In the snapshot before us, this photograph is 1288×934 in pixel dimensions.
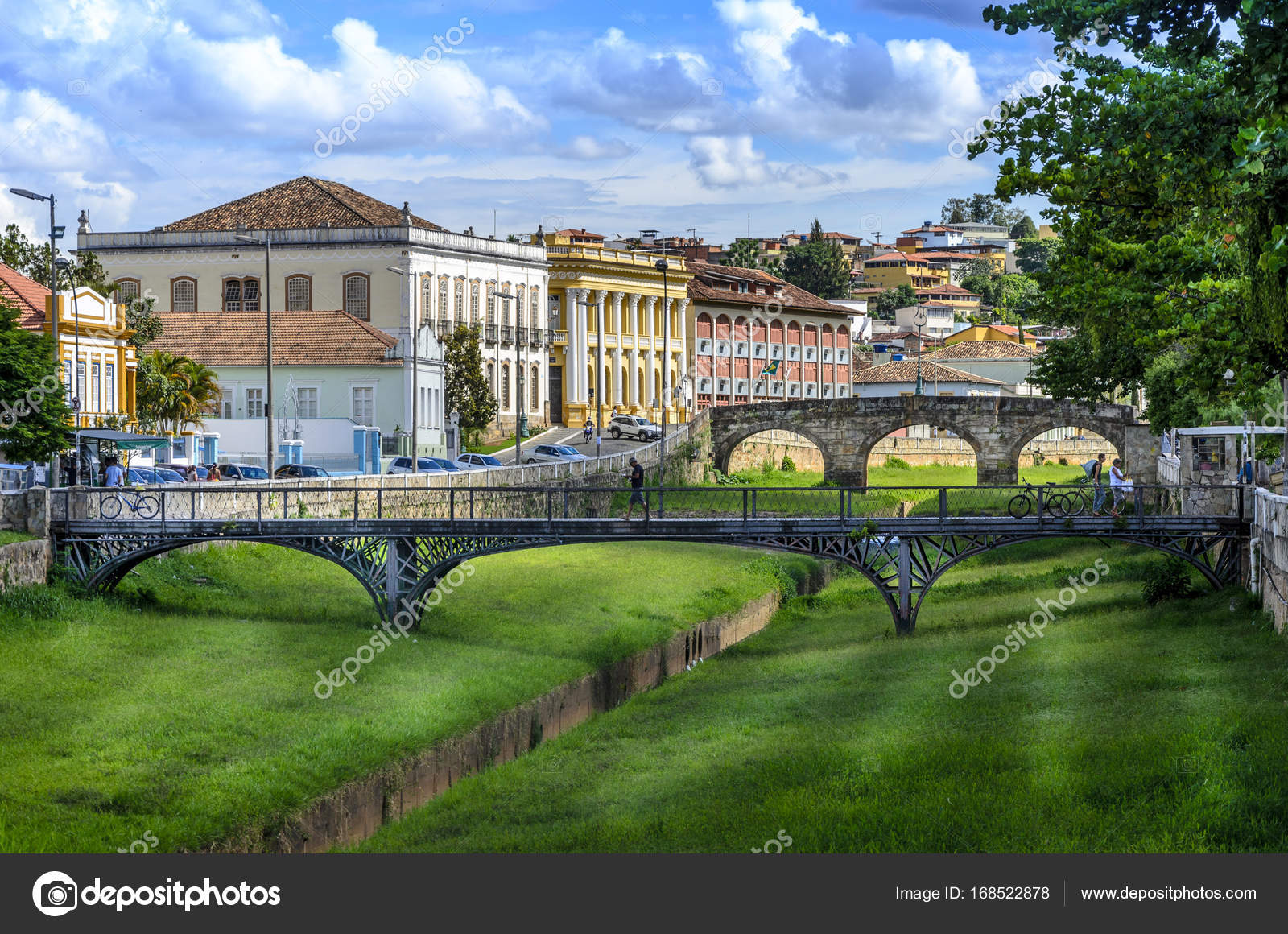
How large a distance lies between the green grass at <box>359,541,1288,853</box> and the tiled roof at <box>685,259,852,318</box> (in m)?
81.6

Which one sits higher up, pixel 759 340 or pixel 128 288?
pixel 128 288

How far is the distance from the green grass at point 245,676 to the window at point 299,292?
44.4 m

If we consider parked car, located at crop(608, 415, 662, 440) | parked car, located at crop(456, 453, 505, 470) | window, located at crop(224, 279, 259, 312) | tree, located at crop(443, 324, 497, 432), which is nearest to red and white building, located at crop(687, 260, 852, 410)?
parked car, located at crop(608, 415, 662, 440)

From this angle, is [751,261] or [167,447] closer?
[167,447]

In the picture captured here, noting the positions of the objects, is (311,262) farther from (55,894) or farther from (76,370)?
(55,894)

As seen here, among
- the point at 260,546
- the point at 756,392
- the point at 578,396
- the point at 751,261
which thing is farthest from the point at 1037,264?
the point at 260,546

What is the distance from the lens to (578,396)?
108 meters

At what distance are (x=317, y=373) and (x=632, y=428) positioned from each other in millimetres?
21630

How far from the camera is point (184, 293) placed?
91.8m

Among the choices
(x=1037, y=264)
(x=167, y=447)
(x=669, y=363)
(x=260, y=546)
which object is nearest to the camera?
(x=260, y=546)

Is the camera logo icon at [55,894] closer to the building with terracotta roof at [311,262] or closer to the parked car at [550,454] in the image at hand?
the parked car at [550,454]

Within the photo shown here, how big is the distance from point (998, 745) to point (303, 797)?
9.88 meters

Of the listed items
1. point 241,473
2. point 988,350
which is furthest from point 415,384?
point 988,350

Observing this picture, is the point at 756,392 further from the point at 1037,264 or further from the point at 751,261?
the point at 1037,264
